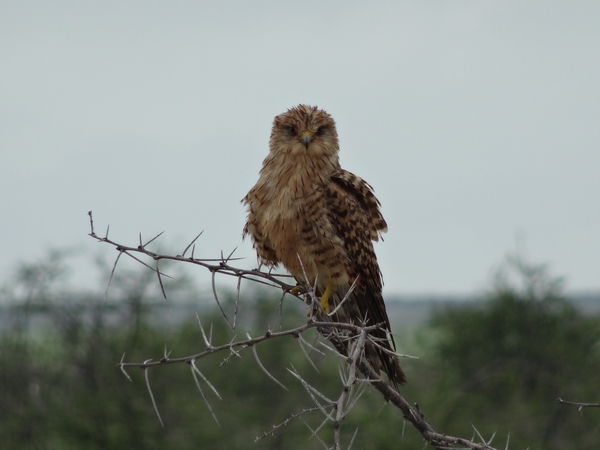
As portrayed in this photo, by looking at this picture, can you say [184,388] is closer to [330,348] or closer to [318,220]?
[318,220]

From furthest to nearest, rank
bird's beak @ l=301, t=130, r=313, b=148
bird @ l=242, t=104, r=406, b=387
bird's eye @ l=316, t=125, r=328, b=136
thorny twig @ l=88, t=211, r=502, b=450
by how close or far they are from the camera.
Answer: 1. bird's eye @ l=316, t=125, r=328, b=136
2. bird's beak @ l=301, t=130, r=313, b=148
3. bird @ l=242, t=104, r=406, b=387
4. thorny twig @ l=88, t=211, r=502, b=450

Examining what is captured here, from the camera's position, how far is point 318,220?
16.5ft

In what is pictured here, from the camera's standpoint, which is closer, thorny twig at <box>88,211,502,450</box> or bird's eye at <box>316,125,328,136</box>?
thorny twig at <box>88,211,502,450</box>

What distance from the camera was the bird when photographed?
499cm

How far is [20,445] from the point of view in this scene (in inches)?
837

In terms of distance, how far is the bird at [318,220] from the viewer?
499cm

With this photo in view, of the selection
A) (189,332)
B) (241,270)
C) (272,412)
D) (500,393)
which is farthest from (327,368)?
(241,270)

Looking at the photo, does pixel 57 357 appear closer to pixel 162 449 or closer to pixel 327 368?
pixel 162 449

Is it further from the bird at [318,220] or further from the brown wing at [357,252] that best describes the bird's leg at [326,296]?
the brown wing at [357,252]

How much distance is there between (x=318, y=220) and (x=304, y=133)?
62 centimetres

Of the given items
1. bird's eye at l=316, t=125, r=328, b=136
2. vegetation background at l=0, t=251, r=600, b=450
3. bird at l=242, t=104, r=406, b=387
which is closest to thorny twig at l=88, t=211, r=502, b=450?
bird at l=242, t=104, r=406, b=387

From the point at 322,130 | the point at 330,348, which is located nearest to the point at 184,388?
the point at 322,130

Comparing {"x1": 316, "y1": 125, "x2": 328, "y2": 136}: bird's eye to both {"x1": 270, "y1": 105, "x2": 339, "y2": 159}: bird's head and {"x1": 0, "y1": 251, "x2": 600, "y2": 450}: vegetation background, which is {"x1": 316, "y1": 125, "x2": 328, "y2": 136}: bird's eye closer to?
{"x1": 270, "y1": 105, "x2": 339, "y2": 159}: bird's head

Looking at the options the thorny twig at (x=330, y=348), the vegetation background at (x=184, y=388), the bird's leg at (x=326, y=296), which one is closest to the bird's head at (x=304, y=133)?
the bird's leg at (x=326, y=296)
